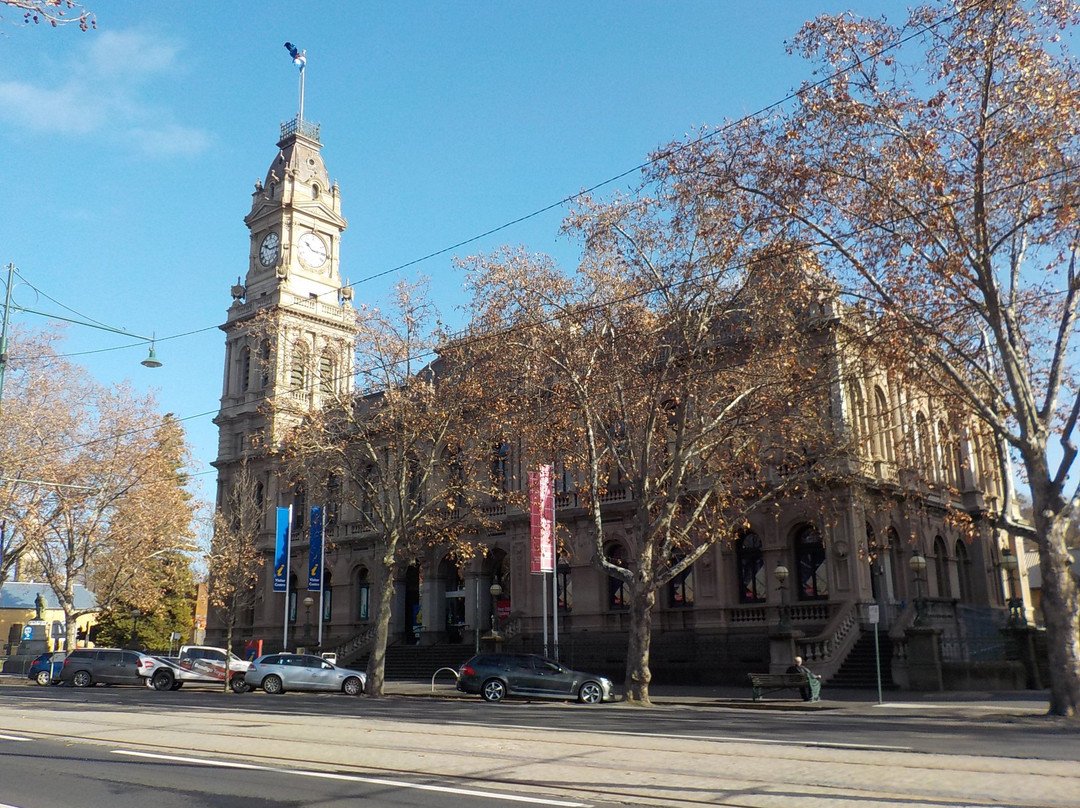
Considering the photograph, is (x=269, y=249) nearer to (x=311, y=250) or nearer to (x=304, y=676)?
(x=311, y=250)

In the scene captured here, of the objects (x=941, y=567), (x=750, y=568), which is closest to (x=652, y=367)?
(x=750, y=568)

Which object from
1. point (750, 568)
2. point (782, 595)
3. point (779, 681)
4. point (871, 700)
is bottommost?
point (871, 700)

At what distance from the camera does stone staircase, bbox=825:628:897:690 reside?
2770 cm

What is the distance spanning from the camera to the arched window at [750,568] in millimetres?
33625

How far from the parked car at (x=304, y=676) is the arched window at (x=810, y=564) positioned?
50.1ft

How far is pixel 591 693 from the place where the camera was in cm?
2539

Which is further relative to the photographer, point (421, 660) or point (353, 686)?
point (421, 660)

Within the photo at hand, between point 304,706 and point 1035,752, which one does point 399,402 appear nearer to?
point 304,706

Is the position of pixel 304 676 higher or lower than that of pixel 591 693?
higher

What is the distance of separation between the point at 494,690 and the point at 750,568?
12106 millimetres

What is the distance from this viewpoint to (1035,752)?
11695 mm

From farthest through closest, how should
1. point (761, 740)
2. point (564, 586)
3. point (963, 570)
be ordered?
point (564, 586) < point (963, 570) < point (761, 740)

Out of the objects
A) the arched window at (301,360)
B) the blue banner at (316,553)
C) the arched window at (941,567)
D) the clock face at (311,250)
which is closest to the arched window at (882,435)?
the arched window at (941,567)

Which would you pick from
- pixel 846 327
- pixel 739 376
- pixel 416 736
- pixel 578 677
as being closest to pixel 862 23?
pixel 846 327
